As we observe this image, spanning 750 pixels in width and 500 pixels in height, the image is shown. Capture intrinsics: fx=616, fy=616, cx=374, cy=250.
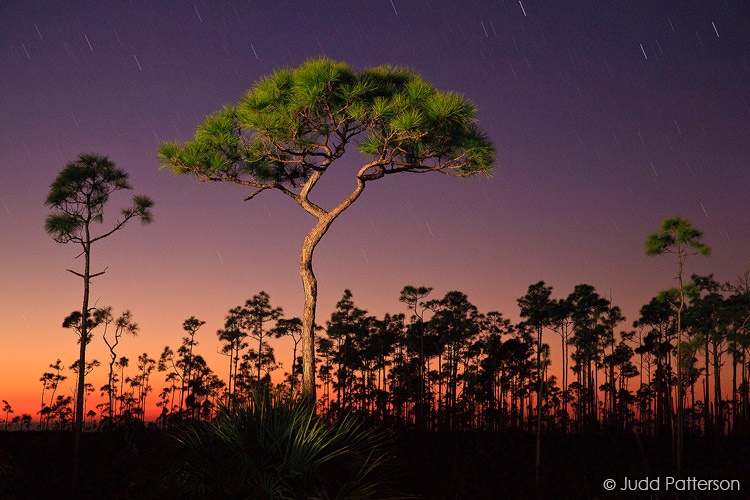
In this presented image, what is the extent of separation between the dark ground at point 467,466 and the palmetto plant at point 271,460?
2.30 ft

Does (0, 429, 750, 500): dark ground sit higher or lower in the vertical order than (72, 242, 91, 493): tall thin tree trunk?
lower

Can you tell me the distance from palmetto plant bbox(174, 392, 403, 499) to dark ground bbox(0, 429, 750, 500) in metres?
0.70

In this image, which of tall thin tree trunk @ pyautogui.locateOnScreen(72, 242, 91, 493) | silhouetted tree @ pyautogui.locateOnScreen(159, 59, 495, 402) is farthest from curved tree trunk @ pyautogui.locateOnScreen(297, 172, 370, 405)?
tall thin tree trunk @ pyautogui.locateOnScreen(72, 242, 91, 493)

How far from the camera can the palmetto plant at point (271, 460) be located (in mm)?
9992

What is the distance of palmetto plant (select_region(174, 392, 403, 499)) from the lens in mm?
9992

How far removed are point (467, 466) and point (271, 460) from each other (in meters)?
A: 14.8

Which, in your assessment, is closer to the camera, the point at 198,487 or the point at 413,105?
the point at 198,487

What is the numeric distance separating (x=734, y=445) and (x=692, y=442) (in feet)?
8.99

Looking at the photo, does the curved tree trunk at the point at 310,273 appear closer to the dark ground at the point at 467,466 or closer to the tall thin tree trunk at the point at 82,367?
the dark ground at the point at 467,466

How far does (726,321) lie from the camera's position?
42969 mm

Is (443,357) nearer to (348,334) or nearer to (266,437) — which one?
(348,334)

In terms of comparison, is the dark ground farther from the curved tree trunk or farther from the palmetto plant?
the curved tree trunk

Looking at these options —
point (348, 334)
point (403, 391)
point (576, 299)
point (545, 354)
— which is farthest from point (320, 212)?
point (403, 391)

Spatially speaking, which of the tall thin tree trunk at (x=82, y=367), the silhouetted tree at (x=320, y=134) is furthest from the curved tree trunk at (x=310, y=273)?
the tall thin tree trunk at (x=82, y=367)
